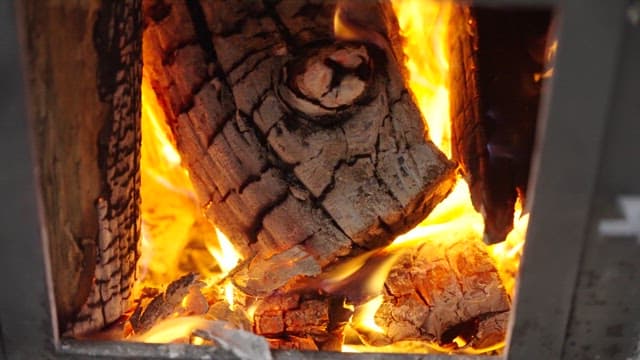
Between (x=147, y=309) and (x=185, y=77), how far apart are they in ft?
1.13

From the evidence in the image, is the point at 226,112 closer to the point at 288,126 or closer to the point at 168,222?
the point at 288,126

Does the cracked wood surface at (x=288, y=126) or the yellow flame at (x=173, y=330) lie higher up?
the cracked wood surface at (x=288, y=126)

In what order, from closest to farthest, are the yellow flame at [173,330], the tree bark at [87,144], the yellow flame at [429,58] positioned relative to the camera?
the tree bark at [87,144], the yellow flame at [173,330], the yellow flame at [429,58]

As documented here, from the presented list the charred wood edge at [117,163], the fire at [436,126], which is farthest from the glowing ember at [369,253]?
the charred wood edge at [117,163]

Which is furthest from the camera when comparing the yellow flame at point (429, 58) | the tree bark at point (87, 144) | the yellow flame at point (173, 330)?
the yellow flame at point (429, 58)

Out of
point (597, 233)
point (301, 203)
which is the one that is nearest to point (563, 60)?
point (597, 233)

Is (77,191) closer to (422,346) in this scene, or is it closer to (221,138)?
(221,138)

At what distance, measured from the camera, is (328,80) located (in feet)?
4.00

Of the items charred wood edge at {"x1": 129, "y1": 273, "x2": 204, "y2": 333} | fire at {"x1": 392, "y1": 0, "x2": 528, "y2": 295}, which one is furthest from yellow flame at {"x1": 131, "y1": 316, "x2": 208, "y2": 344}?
fire at {"x1": 392, "y1": 0, "x2": 528, "y2": 295}

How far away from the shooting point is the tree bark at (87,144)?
1.02 m

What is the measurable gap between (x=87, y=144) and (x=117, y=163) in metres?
0.07

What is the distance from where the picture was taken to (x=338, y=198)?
1.28 meters

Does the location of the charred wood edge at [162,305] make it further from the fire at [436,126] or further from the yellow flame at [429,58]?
the yellow flame at [429,58]

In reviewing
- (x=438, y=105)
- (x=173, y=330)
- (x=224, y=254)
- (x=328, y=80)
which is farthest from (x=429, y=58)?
(x=173, y=330)
